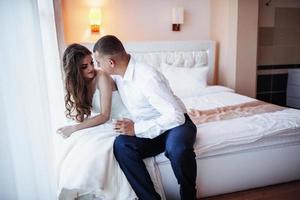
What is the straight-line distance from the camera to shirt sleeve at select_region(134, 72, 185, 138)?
158 cm

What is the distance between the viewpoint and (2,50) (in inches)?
41.0

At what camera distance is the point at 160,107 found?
62.7 inches

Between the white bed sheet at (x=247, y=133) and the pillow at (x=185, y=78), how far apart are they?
119 cm

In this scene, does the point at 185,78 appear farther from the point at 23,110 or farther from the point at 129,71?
the point at 23,110

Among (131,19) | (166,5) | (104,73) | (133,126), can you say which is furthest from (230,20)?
(133,126)

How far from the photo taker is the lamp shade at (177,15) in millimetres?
3666

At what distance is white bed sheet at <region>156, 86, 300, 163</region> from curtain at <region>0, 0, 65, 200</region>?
29.8 inches

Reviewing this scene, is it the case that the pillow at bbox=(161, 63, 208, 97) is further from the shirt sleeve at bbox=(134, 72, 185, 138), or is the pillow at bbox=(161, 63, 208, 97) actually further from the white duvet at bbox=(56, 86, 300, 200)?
the shirt sleeve at bbox=(134, 72, 185, 138)

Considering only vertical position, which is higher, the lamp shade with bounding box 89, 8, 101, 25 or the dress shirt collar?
the lamp shade with bounding box 89, 8, 101, 25

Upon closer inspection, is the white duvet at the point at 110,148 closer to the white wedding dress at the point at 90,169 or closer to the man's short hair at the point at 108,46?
the white wedding dress at the point at 90,169

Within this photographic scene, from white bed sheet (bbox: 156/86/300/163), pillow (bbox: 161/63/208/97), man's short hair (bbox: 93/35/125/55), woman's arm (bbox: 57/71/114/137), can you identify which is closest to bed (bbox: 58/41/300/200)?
white bed sheet (bbox: 156/86/300/163)

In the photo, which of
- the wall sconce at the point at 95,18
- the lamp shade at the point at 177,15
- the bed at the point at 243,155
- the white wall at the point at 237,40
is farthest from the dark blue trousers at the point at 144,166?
the lamp shade at the point at 177,15

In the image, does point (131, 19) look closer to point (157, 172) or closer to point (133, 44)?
point (133, 44)

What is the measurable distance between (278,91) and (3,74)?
3.97 metres
